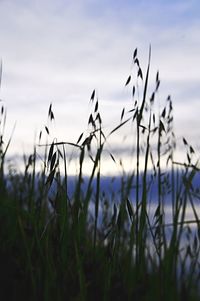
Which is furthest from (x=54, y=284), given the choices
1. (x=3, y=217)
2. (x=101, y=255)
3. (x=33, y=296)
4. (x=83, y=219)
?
(x=3, y=217)

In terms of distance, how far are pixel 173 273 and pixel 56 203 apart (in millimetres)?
506

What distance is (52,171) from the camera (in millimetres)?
1853

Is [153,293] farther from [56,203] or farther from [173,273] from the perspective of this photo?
[56,203]

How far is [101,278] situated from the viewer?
2.10m

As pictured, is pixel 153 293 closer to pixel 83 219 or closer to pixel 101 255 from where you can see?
pixel 83 219

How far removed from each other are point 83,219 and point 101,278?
251 millimetres

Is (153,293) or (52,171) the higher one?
(52,171)

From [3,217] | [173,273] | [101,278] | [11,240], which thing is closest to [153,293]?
[173,273]

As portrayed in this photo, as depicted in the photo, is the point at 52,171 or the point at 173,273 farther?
the point at 52,171

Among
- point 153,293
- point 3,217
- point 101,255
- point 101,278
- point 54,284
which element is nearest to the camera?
point 153,293

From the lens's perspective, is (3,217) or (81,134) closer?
(81,134)

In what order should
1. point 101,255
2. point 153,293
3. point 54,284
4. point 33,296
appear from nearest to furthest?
point 153,293, point 54,284, point 33,296, point 101,255

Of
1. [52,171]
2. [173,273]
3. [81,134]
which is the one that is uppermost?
[81,134]

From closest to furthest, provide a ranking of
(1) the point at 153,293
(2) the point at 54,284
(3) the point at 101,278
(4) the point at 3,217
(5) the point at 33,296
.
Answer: (1) the point at 153,293
(2) the point at 54,284
(5) the point at 33,296
(3) the point at 101,278
(4) the point at 3,217
